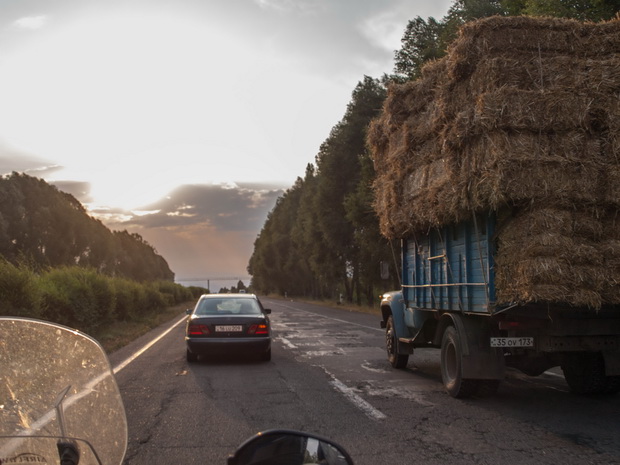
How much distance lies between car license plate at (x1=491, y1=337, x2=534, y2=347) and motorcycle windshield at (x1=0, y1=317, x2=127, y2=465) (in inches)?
231

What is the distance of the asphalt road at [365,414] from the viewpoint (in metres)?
5.69

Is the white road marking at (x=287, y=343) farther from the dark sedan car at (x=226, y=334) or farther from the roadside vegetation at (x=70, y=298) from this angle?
the roadside vegetation at (x=70, y=298)

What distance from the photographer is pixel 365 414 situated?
7340mm

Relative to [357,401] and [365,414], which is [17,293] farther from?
[365,414]

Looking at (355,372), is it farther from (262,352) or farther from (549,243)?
(549,243)

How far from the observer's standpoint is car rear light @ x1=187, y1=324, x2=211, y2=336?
12.6 m

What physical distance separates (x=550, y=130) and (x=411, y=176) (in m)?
2.76

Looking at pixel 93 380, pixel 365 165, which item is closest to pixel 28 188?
pixel 365 165

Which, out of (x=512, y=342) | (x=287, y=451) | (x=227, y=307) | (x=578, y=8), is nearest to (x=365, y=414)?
(x=512, y=342)

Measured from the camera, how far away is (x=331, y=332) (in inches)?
800

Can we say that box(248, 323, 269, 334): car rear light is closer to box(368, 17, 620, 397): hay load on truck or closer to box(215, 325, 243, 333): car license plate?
box(215, 325, 243, 333): car license plate

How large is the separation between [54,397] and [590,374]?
7.85m

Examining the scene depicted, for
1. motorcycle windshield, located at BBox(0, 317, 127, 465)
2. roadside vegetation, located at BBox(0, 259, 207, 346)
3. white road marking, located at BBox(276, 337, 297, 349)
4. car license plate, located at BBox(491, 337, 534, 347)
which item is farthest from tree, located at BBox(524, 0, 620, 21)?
motorcycle windshield, located at BBox(0, 317, 127, 465)

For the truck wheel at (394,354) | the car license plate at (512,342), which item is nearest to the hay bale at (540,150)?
the car license plate at (512,342)
